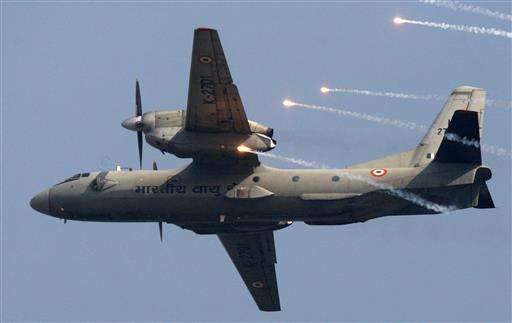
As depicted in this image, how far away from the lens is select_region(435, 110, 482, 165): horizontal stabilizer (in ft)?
167

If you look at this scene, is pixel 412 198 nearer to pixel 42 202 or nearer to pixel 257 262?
pixel 257 262

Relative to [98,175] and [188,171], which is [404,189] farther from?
[98,175]

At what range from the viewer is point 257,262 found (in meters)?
62.4

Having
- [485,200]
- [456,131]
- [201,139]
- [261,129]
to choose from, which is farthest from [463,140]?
[201,139]

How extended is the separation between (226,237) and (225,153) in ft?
25.5

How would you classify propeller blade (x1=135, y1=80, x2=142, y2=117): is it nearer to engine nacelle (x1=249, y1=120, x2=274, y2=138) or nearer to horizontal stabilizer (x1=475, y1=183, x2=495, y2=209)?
engine nacelle (x1=249, y1=120, x2=274, y2=138)

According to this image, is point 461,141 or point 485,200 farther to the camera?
point 485,200

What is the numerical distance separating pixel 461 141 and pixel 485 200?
362 centimetres

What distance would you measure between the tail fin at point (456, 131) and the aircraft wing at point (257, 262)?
345 inches

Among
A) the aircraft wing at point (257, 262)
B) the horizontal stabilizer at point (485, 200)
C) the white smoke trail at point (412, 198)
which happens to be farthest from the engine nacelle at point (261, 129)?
the horizontal stabilizer at point (485, 200)

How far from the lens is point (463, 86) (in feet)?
195

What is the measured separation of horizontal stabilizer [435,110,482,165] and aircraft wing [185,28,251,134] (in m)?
8.08

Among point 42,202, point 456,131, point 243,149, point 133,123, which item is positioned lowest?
point 42,202

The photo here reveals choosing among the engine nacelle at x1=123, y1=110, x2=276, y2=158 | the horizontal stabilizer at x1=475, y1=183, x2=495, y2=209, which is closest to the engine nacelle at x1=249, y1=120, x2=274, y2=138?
the engine nacelle at x1=123, y1=110, x2=276, y2=158
